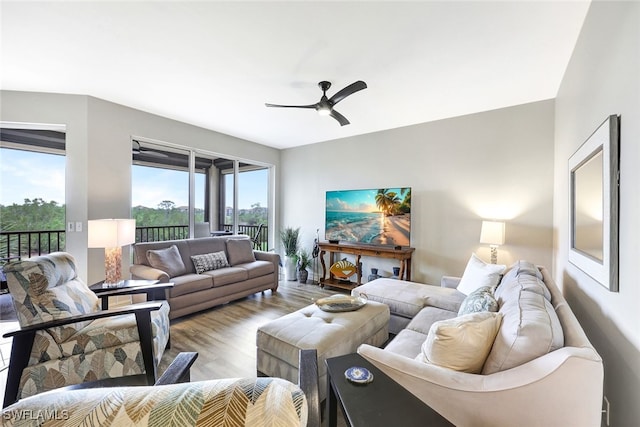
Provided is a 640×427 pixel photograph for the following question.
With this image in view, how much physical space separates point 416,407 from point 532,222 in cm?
330

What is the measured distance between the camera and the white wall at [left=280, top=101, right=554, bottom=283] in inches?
125

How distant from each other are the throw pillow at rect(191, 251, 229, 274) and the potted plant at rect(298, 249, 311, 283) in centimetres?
147

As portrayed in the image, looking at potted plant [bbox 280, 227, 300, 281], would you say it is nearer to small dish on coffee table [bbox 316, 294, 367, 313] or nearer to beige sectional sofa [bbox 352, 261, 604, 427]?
small dish on coffee table [bbox 316, 294, 367, 313]

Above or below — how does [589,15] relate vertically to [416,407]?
above

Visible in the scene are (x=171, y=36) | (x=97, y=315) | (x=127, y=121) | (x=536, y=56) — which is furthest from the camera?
(x=127, y=121)

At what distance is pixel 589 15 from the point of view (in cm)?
170

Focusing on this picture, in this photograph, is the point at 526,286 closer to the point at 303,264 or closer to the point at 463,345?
the point at 463,345

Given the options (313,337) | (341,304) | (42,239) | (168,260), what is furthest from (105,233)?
(42,239)

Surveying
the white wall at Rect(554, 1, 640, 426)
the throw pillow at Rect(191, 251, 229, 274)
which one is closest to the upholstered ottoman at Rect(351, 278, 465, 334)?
the white wall at Rect(554, 1, 640, 426)

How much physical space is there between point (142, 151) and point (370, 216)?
142 inches

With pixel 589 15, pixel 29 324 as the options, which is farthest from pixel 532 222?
pixel 29 324

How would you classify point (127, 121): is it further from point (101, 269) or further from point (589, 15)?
point (589, 15)

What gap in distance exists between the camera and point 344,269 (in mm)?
4277

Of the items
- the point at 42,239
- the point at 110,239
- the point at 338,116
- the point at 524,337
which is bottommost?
the point at 524,337
